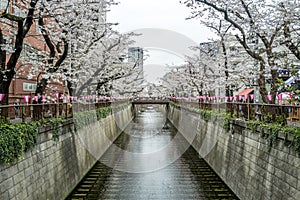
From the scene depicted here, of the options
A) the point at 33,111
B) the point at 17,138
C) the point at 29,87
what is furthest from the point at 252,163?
the point at 29,87

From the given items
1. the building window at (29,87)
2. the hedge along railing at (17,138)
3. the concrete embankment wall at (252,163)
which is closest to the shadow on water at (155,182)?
the concrete embankment wall at (252,163)

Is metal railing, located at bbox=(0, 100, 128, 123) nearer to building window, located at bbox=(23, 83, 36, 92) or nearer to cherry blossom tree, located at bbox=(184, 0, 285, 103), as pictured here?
cherry blossom tree, located at bbox=(184, 0, 285, 103)

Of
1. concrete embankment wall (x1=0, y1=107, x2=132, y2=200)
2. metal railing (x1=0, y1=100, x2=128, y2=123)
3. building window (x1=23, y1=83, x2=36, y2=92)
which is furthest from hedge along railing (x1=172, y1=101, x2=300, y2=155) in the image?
building window (x1=23, y1=83, x2=36, y2=92)

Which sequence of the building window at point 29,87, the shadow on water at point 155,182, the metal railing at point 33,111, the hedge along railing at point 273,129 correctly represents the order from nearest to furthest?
the hedge along railing at point 273,129 < the metal railing at point 33,111 < the shadow on water at point 155,182 < the building window at point 29,87

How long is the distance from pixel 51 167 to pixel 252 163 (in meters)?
7.88

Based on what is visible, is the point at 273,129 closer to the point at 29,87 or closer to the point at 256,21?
the point at 256,21

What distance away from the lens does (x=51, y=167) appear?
13578mm

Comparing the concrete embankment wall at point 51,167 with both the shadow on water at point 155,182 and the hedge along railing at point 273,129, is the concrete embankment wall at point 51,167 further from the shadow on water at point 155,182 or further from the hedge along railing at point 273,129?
the hedge along railing at point 273,129

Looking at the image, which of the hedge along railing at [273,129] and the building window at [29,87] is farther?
the building window at [29,87]

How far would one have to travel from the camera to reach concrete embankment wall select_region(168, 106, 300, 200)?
9.76m

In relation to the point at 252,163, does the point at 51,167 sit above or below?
below

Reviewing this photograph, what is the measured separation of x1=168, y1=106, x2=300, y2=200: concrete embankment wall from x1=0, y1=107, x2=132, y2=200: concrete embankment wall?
7.59m

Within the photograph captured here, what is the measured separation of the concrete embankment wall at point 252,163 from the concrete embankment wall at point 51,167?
7.59m

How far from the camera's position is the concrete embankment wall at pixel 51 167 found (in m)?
9.67
